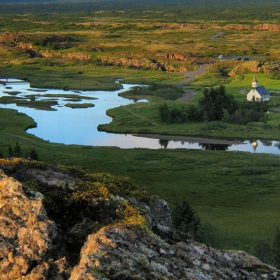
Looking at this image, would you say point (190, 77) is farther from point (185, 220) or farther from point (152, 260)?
point (152, 260)

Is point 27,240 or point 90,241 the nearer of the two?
point 27,240

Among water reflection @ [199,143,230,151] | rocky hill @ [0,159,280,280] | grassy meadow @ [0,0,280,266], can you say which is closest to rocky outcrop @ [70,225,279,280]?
rocky hill @ [0,159,280,280]

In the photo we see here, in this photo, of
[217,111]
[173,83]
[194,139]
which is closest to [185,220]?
[194,139]

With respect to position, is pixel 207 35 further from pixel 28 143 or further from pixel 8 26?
pixel 28 143

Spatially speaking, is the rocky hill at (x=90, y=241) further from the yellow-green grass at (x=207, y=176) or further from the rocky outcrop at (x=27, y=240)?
the yellow-green grass at (x=207, y=176)

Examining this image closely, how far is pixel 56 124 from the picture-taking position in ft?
160

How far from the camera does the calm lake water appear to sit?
139 ft

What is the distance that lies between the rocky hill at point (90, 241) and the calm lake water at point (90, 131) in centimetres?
3462

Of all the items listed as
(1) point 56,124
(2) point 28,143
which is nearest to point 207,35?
(1) point 56,124

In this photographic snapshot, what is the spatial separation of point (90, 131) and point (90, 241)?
41210 millimetres

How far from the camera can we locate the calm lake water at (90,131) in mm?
42453

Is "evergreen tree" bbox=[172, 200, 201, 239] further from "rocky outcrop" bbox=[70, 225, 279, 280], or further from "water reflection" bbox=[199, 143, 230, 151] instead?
"water reflection" bbox=[199, 143, 230, 151]

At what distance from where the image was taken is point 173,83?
236ft

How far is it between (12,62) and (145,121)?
48.3m
